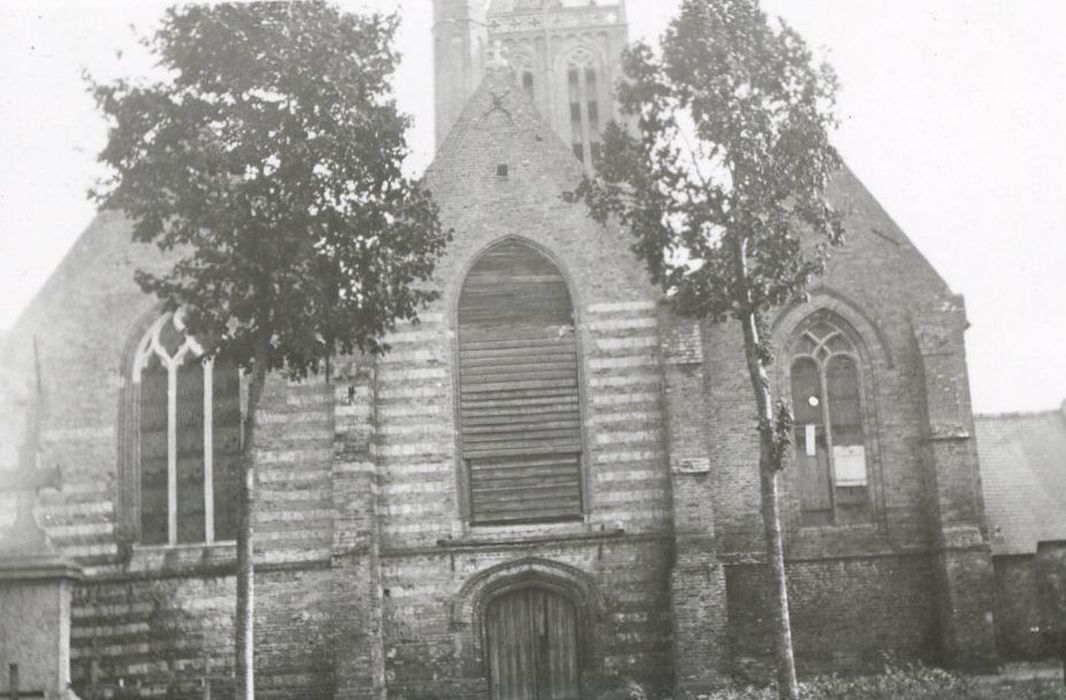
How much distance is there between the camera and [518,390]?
23969 mm

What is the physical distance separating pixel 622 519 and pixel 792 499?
3.33 m

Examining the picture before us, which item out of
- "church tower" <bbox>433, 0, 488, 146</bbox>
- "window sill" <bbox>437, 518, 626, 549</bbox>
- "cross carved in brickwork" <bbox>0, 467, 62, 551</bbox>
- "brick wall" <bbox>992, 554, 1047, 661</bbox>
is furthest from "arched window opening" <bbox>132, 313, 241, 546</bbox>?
"church tower" <bbox>433, 0, 488, 146</bbox>

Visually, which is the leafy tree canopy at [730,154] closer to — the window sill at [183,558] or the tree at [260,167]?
the tree at [260,167]

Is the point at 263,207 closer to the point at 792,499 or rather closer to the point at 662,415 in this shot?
the point at 662,415

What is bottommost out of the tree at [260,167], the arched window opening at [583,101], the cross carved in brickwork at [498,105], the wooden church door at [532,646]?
the wooden church door at [532,646]

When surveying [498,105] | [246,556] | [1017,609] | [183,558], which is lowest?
[1017,609]

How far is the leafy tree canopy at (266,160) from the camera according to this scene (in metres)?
17.0

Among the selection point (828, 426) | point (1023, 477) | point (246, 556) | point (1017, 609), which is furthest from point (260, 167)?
point (1023, 477)

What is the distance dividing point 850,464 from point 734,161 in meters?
8.20

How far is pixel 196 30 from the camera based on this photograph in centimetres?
1708

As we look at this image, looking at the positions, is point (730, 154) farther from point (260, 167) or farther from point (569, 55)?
point (569, 55)

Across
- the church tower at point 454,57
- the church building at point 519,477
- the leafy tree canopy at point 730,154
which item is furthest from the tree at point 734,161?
the church tower at point 454,57

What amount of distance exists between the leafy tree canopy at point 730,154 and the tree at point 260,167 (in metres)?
3.82

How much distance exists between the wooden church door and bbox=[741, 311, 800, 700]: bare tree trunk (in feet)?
19.8
